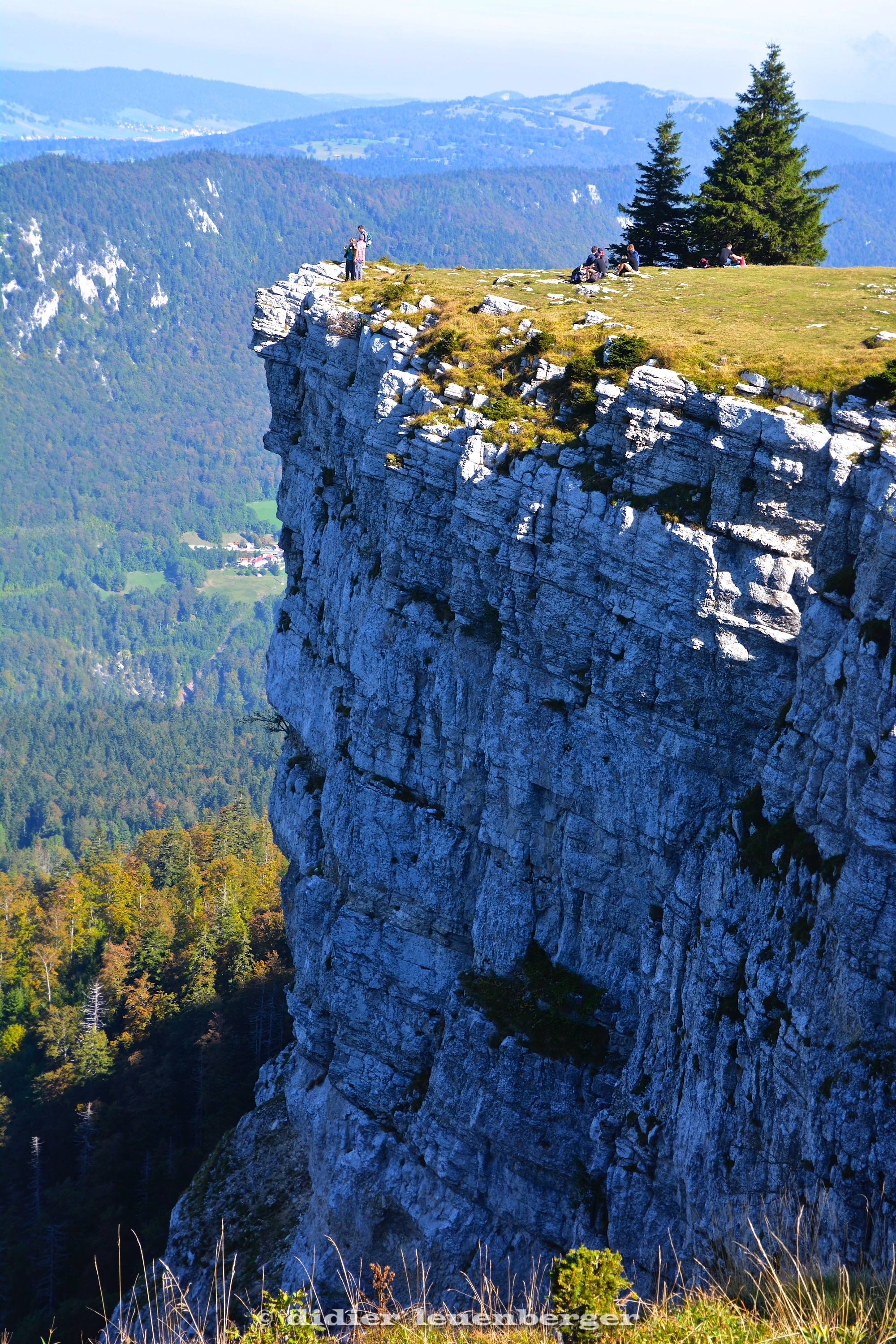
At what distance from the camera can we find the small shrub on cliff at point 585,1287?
1755 cm

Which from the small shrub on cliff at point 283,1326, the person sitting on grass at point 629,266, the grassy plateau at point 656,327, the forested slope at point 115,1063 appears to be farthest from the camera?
the forested slope at point 115,1063

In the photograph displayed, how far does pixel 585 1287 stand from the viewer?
58.2 feet

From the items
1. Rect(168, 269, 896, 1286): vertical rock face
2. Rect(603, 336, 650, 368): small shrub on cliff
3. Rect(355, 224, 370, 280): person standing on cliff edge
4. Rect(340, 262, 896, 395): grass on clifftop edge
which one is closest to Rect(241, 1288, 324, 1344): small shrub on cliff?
Rect(168, 269, 896, 1286): vertical rock face

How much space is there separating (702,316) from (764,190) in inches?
938

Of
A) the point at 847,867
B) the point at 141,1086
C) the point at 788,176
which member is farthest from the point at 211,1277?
the point at 788,176

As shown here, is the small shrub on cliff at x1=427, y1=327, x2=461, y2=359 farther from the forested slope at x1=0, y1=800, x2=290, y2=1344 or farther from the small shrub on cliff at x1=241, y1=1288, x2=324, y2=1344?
the forested slope at x1=0, y1=800, x2=290, y2=1344

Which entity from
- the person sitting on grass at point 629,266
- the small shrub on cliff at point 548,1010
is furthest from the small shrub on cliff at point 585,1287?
the person sitting on grass at point 629,266

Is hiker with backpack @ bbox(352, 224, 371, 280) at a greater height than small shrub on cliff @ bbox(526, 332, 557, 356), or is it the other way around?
hiker with backpack @ bbox(352, 224, 371, 280)

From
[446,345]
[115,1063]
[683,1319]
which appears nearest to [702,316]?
[446,345]

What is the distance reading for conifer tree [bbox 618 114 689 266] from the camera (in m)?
58.1

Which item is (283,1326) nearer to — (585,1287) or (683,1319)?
(585,1287)

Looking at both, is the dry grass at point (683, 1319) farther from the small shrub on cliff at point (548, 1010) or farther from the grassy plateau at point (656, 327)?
the grassy plateau at point (656, 327)

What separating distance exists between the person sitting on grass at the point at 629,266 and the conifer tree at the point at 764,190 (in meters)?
8.27

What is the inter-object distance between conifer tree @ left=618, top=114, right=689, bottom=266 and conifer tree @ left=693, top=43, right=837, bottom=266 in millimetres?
1428
